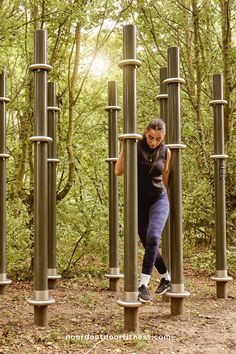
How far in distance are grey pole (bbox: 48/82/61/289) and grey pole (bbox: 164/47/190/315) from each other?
5.98 feet

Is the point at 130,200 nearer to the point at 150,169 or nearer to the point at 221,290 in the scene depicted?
the point at 150,169

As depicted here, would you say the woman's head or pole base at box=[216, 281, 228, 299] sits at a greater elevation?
the woman's head

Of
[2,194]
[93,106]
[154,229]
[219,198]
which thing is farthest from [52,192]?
[93,106]

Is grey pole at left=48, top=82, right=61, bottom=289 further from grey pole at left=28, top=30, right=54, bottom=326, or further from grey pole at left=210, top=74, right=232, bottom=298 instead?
grey pole at left=210, top=74, right=232, bottom=298

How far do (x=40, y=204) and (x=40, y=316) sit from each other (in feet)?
3.13

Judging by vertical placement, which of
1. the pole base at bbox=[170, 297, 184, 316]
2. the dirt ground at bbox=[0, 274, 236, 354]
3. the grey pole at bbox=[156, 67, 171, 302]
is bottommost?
the dirt ground at bbox=[0, 274, 236, 354]

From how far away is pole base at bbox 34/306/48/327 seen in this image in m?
4.15

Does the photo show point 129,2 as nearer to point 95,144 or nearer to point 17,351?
point 95,144

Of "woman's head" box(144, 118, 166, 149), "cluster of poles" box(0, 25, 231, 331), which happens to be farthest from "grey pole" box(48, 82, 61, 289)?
"woman's head" box(144, 118, 166, 149)

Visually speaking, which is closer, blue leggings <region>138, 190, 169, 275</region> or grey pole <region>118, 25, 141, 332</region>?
grey pole <region>118, 25, 141, 332</region>

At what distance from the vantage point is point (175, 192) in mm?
4660

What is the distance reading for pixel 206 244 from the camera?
10.1 m

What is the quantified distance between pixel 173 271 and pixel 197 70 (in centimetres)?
Result: 431

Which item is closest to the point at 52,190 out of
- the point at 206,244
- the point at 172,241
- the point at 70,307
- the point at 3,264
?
the point at 3,264
